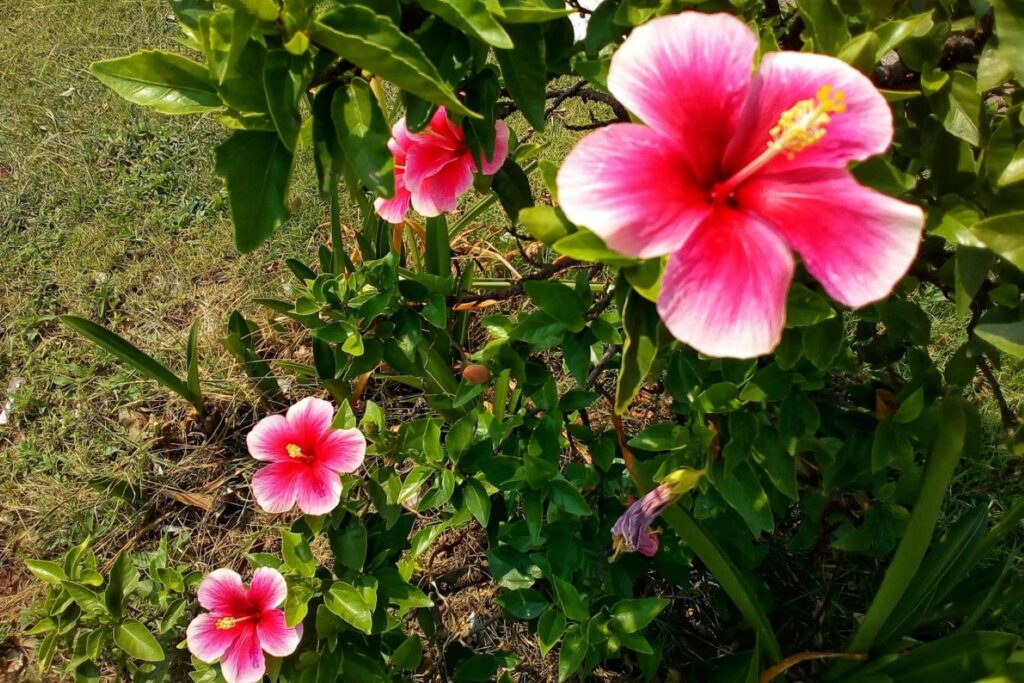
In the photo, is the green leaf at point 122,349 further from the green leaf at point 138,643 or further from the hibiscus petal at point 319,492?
the hibiscus petal at point 319,492

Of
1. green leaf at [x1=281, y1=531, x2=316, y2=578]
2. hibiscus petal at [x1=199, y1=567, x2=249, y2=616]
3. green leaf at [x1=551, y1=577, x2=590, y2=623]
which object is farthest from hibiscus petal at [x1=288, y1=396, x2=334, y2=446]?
Result: green leaf at [x1=551, y1=577, x2=590, y2=623]

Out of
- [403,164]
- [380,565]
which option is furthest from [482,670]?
[403,164]

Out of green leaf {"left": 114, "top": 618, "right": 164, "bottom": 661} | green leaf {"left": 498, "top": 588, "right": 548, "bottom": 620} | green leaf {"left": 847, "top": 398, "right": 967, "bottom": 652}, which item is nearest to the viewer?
green leaf {"left": 847, "top": 398, "right": 967, "bottom": 652}

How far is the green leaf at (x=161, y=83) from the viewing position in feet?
3.30

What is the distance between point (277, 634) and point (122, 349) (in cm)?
110

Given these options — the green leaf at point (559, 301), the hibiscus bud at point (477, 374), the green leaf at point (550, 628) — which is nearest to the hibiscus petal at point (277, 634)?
the green leaf at point (550, 628)

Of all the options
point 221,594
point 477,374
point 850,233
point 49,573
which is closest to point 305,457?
point 221,594

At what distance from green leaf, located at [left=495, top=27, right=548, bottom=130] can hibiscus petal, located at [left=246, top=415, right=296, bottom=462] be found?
0.94 meters

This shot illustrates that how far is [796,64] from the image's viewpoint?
89 cm

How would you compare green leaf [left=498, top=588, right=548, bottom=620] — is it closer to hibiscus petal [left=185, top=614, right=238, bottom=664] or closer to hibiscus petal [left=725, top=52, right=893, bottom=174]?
Answer: hibiscus petal [left=185, top=614, right=238, bottom=664]

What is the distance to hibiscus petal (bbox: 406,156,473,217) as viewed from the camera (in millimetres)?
1506

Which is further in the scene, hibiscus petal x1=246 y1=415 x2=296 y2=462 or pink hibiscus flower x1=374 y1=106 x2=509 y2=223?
hibiscus petal x1=246 y1=415 x2=296 y2=462

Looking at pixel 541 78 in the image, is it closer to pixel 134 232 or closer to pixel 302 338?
pixel 302 338

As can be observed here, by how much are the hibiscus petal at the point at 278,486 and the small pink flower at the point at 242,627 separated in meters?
0.13
